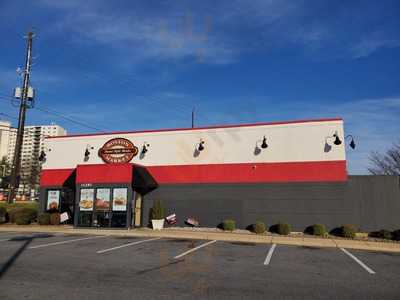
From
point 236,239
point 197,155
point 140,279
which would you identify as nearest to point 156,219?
point 197,155

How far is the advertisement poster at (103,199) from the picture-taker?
2380 cm


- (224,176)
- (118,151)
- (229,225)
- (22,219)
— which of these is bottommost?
(229,225)

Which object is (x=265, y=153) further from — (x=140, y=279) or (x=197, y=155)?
(x=140, y=279)

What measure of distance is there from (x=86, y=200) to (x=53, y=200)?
501cm

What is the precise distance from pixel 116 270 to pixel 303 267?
5.38 m

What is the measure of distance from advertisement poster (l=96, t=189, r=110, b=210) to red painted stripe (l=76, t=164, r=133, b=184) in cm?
69

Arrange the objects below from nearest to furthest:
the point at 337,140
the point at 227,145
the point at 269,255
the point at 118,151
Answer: the point at 269,255 → the point at 337,140 → the point at 227,145 → the point at 118,151

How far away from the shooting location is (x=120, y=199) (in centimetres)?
2366

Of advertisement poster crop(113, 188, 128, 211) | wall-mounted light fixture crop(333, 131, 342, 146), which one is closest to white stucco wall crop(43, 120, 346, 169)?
wall-mounted light fixture crop(333, 131, 342, 146)

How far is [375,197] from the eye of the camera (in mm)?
21672


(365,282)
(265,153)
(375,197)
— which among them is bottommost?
(365,282)

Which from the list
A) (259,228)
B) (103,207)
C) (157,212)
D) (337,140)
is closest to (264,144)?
(337,140)

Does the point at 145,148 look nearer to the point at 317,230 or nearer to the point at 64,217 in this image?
the point at 64,217

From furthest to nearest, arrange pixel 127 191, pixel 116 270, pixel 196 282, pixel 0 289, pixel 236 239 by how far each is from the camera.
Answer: pixel 127 191 → pixel 236 239 → pixel 116 270 → pixel 196 282 → pixel 0 289
